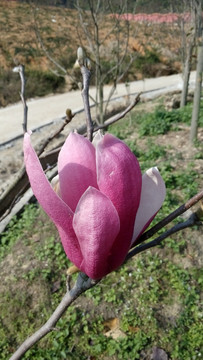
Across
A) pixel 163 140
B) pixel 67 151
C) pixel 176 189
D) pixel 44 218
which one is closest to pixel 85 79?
pixel 67 151

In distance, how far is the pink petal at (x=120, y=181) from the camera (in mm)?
410

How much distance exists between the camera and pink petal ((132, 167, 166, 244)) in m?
0.46

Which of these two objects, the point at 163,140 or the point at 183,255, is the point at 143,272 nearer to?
the point at 183,255

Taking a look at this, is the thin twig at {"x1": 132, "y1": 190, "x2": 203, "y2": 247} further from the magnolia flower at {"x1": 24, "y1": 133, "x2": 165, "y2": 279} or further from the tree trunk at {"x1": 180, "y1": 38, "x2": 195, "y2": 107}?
the tree trunk at {"x1": 180, "y1": 38, "x2": 195, "y2": 107}

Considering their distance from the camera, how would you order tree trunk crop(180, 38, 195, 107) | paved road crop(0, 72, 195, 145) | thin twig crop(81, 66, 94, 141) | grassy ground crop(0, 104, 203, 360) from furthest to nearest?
paved road crop(0, 72, 195, 145)
tree trunk crop(180, 38, 195, 107)
grassy ground crop(0, 104, 203, 360)
thin twig crop(81, 66, 94, 141)

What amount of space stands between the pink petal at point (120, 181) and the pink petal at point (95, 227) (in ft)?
0.05

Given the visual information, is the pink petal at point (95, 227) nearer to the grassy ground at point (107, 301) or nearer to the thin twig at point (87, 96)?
the thin twig at point (87, 96)

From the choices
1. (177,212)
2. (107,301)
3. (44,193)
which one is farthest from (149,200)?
(107,301)

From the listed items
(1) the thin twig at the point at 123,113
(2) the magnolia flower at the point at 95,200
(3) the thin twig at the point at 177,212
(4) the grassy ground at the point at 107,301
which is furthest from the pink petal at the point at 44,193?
(4) the grassy ground at the point at 107,301

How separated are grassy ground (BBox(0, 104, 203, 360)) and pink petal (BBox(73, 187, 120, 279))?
6.37 ft

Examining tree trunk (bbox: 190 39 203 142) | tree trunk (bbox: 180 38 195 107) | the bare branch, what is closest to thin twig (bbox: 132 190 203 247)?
the bare branch

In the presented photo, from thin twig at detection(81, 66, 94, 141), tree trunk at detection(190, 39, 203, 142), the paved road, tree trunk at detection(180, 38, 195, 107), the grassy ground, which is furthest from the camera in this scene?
the paved road

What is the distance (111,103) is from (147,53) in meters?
9.96

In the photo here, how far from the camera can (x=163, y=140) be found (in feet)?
16.8
